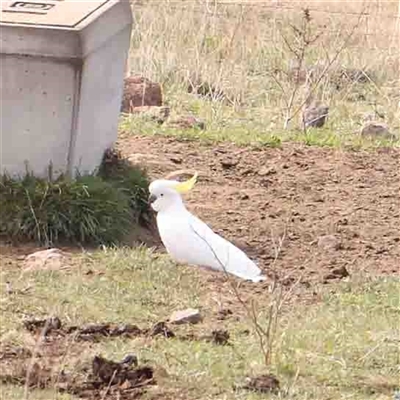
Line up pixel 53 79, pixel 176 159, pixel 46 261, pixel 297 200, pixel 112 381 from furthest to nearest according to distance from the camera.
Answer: pixel 176 159
pixel 297 200
pixel 53 79
pixel 46 261
pixel 112 381

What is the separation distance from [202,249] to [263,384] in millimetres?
2078

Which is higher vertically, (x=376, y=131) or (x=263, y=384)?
(x=263, y=384)

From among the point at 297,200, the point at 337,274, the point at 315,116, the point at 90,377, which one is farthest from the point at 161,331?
the point at 315,116

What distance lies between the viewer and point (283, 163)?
957cm

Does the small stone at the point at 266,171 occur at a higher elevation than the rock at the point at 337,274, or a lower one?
lower

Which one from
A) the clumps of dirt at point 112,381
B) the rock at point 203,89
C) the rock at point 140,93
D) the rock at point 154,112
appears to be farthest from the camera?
the rock at point 203,89

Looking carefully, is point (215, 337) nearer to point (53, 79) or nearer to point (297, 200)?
point (53, 79)

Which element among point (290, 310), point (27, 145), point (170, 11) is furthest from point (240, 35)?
point (290, 310)

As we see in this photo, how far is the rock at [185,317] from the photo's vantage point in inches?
237

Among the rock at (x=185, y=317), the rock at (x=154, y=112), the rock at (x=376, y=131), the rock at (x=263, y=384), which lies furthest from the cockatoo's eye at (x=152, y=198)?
the rock at (x=376, y=131)

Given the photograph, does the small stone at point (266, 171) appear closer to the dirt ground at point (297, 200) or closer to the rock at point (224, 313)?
the dirt ground at point (297, 200)

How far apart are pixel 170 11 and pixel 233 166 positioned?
5807mm

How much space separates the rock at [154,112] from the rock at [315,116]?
43.8 inches

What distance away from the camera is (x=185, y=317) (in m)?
6.03
